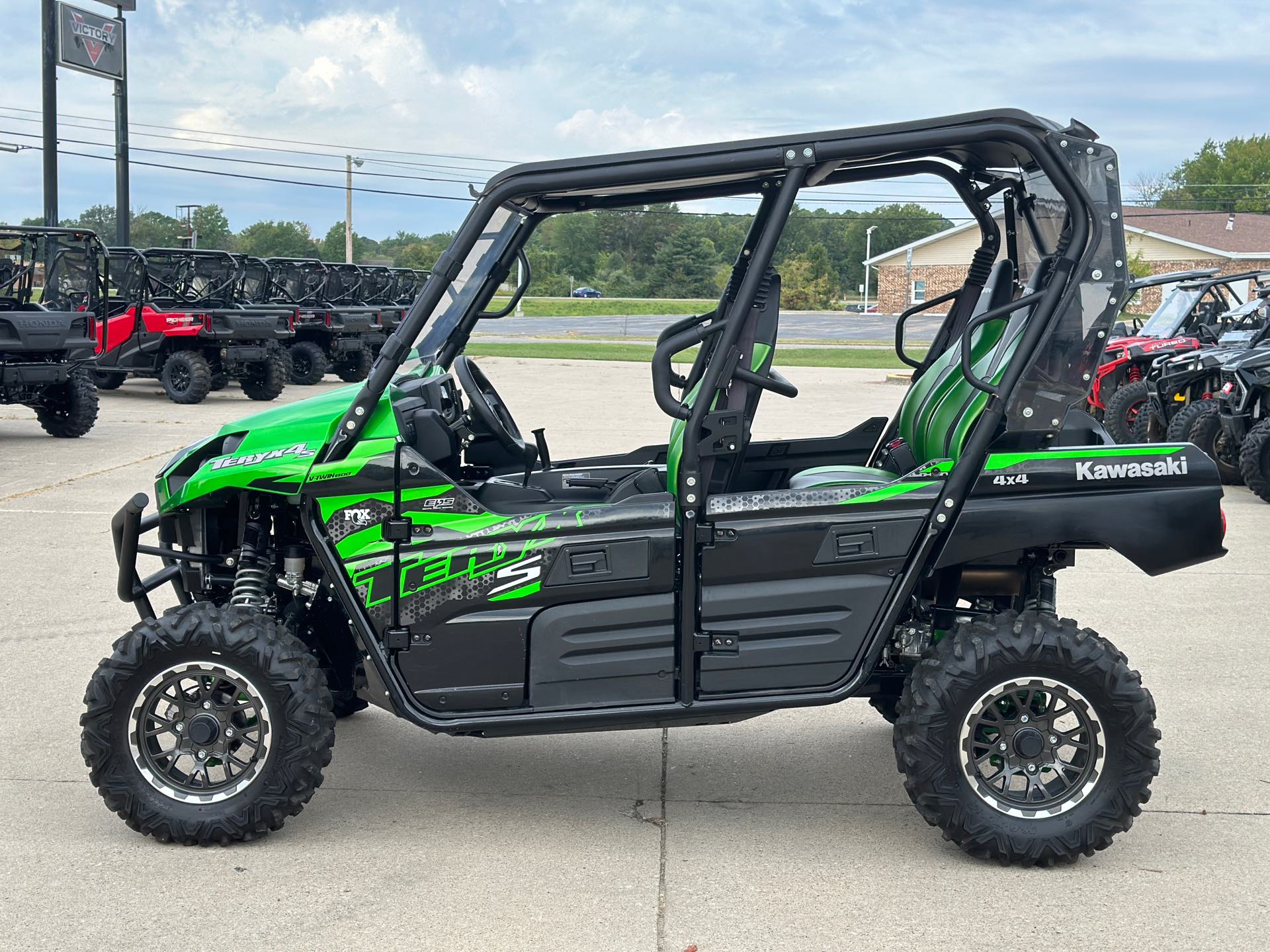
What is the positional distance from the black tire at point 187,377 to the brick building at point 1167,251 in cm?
2601

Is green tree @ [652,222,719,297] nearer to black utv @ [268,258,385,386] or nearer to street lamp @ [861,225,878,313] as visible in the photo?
black utv @ [268,258,385,386]

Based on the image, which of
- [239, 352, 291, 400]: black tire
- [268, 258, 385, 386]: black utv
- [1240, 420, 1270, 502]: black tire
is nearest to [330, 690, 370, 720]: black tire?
[1240, 420, 1270, 502]: black tire

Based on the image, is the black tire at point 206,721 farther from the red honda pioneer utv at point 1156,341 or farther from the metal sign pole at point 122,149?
the metal sign pole at point 122,149

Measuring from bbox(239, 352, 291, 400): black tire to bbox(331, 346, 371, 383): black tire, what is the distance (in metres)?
2.46

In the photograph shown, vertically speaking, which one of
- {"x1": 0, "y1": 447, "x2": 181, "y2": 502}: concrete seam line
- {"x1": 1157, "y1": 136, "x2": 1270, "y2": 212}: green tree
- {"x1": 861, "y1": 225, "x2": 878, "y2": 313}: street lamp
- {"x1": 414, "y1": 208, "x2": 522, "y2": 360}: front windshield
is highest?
{"x1": 1157, "y1": 136, "x2": 1270, "y2": 212}: green tree

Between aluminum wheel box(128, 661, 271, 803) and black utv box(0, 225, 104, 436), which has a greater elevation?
black utv box(0, 225, 104, 436)

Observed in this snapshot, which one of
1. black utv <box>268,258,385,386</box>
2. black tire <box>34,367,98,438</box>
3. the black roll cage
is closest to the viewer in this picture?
the black roll cage

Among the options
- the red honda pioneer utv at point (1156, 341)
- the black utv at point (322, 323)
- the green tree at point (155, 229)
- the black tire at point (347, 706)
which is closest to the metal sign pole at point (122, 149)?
the black utv at point (322, 323)

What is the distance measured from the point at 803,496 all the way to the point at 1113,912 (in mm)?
1403

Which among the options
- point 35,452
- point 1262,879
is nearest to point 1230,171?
point 35,452

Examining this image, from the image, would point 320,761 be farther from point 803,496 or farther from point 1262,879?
point 1262,879

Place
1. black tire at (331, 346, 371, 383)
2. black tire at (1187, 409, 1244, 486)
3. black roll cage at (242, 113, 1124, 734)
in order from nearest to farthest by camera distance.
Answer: black roll cage at (242, 113, 1124, 734) → black tire at (1187, 409, 1244, 486) → black tire at (331, 346, 371, 383)

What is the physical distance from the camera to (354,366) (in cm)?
2339

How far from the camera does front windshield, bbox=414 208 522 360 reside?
4219 mm
